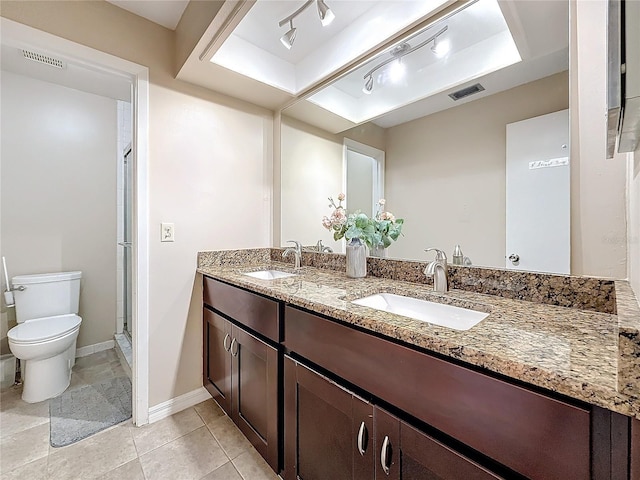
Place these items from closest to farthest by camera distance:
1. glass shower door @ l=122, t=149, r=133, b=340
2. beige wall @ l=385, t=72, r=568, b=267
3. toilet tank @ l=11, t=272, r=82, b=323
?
beige wall @ l=385, t=72, r=568, b=267 → toilet tank @ l=11, t=272, r=82, b=323 → glass shower door @ l=122, t=149, r=133, b=340

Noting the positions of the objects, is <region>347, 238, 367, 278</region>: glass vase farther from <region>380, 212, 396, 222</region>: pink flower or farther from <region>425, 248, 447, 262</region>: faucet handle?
<region>425, 248, 447, 262</region>: faucet handle

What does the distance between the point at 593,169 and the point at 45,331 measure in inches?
118

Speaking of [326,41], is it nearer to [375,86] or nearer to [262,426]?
[375,86]

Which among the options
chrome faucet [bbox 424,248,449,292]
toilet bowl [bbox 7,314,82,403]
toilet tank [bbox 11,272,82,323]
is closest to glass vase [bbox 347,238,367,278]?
chrome faucet [bbox 424,248,449,292]

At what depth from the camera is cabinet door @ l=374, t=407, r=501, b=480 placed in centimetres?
62

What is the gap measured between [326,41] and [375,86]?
44 centimetres

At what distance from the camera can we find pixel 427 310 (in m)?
1.09

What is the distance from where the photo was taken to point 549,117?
1.04 m

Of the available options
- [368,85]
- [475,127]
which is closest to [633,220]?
[475,127]

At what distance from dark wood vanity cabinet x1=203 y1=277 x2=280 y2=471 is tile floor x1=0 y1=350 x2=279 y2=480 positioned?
14cm

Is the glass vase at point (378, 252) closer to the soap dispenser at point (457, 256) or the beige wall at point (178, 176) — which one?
the soap dispenser at point (457, 256)

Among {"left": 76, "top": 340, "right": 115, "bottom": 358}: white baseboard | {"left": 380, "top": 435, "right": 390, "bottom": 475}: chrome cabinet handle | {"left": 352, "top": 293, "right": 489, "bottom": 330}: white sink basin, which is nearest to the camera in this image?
{"left": 380, "top": 435, "right": 390, "bottom": 475}: chrome cabinet handle

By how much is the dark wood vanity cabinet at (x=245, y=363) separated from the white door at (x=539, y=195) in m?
1.02

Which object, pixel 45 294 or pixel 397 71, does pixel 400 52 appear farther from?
pixel 45 294
